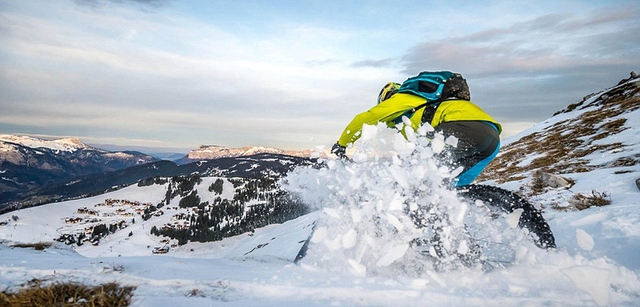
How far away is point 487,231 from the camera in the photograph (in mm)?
4684

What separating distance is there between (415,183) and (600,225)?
9.82 ft

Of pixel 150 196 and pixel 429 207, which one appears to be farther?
pixel 150 196

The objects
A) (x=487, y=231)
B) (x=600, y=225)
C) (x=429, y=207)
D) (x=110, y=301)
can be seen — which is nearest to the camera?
(x=110, y=301)

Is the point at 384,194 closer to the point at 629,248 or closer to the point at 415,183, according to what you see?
the point at 415,183

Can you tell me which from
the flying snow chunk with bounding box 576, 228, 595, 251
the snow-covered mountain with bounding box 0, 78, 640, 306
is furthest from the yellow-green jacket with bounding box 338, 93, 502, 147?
the flying snow chunk with bounding box 576, 228, 595, 251

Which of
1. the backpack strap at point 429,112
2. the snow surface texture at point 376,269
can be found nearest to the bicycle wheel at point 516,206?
the snow surface texture at point 376,269

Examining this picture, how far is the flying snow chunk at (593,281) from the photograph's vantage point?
240 cm

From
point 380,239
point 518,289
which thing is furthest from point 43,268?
point 518,289

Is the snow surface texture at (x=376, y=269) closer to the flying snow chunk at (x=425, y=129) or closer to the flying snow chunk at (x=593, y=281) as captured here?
the flying snow chunk at (x=593, y=281)

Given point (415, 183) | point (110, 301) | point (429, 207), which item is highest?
point (415, 183)

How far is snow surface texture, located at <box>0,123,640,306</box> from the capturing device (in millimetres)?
2605

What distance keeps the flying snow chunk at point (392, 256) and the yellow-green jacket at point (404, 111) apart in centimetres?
171

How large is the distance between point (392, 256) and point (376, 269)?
256 mm

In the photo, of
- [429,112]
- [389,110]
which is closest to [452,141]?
[429,112]
